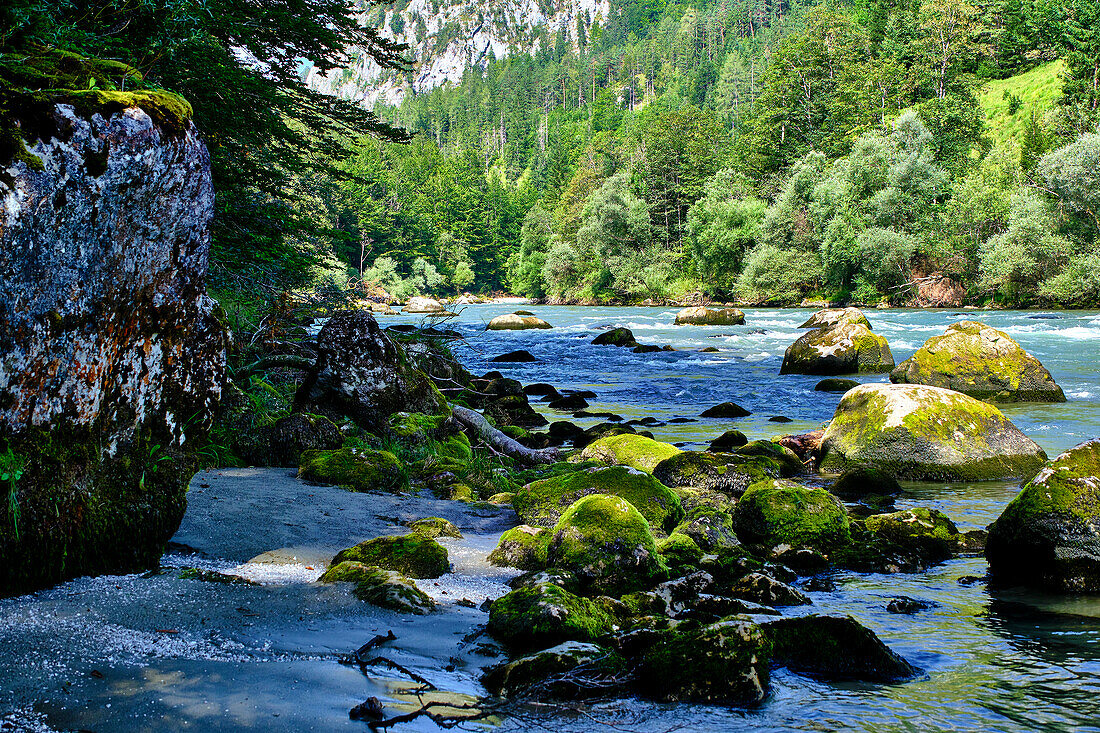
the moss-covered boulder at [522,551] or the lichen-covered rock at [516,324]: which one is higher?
the lichen-covered rock at [516,324]

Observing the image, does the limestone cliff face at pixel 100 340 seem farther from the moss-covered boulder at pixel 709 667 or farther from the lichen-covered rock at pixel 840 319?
the lichen-covered rock at pixel 840 319

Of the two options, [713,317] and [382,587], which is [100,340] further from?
[713,317]

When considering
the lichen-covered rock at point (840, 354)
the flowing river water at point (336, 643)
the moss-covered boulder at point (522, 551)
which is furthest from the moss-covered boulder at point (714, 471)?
the lichen-covered rock at point (840, 354)

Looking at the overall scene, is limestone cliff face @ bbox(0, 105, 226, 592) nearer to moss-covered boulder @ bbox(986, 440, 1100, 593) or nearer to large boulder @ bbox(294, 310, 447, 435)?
large boulder @ bbox(294, 310, 447, 435)

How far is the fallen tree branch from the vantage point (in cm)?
910

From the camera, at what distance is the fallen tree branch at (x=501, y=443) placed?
9102 millimetres

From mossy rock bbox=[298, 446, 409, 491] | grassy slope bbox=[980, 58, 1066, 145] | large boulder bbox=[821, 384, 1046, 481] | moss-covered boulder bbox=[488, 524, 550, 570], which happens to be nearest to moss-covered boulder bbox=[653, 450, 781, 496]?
large boulder bbox=[821, 384, 1046, 481]

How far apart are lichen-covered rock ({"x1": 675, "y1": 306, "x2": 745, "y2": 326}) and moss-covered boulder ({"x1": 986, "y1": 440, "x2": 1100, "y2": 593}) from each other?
28.0 metres

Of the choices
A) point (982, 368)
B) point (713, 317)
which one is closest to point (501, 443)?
point (982, 368)

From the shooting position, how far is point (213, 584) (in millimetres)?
3541

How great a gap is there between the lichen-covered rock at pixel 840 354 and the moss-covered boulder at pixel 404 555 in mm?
15028

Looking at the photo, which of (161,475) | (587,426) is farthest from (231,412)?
(587,426)

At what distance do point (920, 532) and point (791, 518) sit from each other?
1012 mm

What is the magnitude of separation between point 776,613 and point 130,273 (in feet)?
12.8
